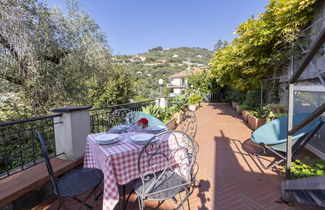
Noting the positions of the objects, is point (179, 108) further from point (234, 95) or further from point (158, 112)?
point (234, 95)

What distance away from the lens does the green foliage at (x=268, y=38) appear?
375 centimetres

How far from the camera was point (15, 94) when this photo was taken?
4.32 m

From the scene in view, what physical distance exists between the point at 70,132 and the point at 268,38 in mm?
4998

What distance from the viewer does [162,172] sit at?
60.4 inches

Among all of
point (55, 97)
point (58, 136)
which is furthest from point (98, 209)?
point (55, 97)

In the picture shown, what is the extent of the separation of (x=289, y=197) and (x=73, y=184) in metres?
2.56

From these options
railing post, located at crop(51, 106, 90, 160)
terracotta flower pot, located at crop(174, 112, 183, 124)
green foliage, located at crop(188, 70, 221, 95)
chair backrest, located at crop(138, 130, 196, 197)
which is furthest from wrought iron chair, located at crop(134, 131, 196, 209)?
green foliage, located at crop(188, 70, 221, 95)

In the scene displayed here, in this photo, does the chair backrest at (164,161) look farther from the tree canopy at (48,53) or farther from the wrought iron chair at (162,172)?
the tree canopy at (48,53)

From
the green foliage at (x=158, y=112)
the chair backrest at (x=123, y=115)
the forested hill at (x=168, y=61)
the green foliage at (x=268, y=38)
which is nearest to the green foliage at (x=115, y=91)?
the green foliage at (x=158, y=112)

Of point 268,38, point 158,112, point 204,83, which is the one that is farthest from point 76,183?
point 204,83

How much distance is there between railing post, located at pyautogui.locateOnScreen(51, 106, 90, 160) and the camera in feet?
7.64

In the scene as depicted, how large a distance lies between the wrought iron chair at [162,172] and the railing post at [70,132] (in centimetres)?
130

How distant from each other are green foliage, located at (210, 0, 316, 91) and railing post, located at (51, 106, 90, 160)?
4.67 metres

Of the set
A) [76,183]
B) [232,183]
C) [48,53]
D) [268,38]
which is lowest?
[232,183]
